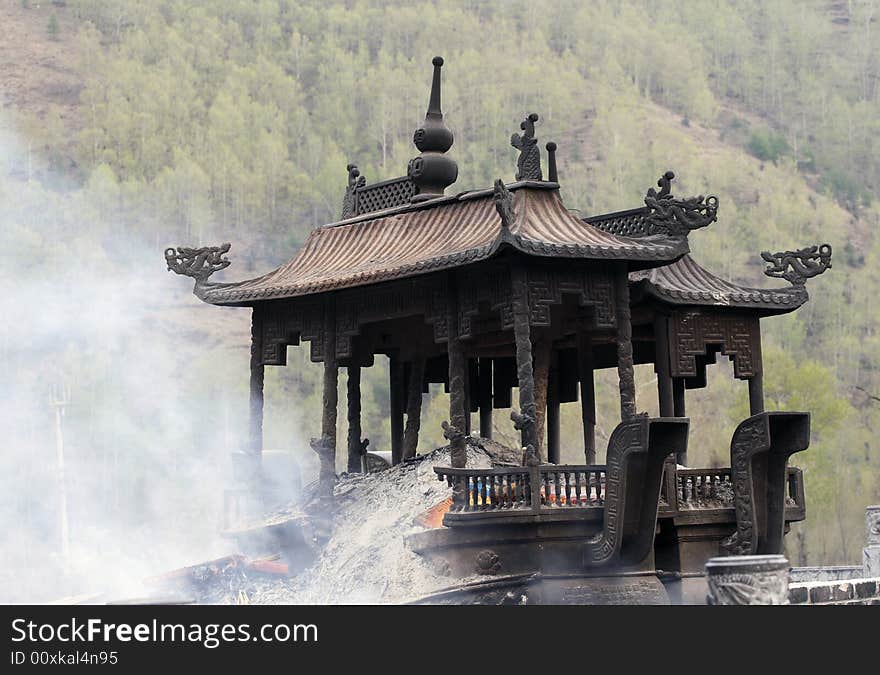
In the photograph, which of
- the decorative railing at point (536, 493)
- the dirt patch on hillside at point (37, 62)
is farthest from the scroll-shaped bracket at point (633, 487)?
the dirt patch on hillside at point (37, 62)

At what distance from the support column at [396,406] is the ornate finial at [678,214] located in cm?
594

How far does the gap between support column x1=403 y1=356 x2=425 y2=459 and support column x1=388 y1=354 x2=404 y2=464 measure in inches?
35.8

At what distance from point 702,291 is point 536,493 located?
409cm

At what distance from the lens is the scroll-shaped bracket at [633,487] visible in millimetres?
16906

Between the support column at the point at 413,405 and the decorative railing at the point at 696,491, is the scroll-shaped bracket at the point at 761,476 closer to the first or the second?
the decorative railing at the point at 696,491

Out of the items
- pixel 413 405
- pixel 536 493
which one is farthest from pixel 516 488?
pixel 413 405

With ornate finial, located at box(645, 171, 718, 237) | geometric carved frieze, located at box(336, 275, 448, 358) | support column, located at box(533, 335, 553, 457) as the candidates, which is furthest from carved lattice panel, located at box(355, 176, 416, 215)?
ornate finial, located at box(645, 171, 718, 237)

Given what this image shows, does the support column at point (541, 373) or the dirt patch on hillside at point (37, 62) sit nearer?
the support column at point (541, 373)

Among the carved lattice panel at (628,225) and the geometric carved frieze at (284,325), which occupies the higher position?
the carved lattice panel at (628,225)

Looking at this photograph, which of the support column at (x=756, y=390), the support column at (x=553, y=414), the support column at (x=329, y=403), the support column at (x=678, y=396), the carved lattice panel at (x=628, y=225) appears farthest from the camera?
the support column at (x=553, y=414)

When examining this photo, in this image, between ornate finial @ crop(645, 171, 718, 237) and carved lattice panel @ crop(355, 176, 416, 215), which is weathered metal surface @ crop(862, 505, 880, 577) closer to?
ornate finial @ crop(645, 171, 718, 237)

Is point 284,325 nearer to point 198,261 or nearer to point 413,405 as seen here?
point 198,261

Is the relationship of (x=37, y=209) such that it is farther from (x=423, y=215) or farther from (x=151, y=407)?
(x=423, y=215)

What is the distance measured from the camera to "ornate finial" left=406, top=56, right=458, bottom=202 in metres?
21.0
